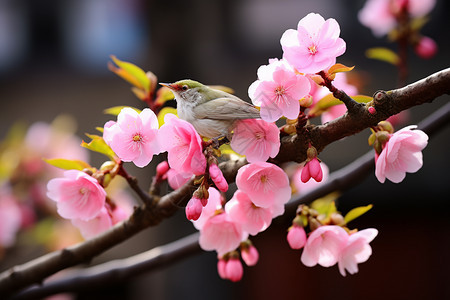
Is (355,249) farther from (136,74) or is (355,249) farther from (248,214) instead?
(136,74)

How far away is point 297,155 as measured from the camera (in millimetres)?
591

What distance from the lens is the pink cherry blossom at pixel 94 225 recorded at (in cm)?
72

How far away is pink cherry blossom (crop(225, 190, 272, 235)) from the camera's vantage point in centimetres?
64

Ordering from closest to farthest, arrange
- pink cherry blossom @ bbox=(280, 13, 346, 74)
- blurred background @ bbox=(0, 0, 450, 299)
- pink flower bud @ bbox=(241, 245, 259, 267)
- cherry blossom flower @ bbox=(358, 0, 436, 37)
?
pink cherry blossom @ bbox=(280, 13, 346, 74), pink flower bud @ bbox=(241, 245, 259, 267), cherry blossom flower @ bbox=(358, 0, 436, 37), blurred background @ bbox=(0, 0, 450, 299)

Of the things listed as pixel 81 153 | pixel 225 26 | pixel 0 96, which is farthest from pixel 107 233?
pixel 0 96

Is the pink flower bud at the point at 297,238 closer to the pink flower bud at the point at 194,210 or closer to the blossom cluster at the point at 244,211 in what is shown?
the blossom cluster at the point at 244,211

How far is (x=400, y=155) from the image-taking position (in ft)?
1.95

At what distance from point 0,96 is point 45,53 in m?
0.42

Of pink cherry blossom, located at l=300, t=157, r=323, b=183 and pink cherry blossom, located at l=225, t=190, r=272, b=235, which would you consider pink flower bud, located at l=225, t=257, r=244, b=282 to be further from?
pink cherry blossom, located at l=300, t=157, r=323, b=183

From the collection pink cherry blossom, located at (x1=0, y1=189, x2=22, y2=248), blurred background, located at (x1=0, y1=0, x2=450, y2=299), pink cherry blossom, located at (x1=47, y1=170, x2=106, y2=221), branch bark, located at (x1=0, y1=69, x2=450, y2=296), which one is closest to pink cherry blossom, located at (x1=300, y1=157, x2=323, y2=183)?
branch bark, located at (x1=0, y1=69, x2=450, y2=296)

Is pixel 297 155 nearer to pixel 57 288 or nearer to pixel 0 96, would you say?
pixel 57 288

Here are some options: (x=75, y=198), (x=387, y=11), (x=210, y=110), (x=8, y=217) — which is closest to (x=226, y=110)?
(x=210, y=110)

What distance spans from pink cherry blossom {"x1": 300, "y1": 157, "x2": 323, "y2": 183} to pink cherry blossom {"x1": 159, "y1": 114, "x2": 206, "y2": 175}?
0.38 ft

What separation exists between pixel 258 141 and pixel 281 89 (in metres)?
0.06
